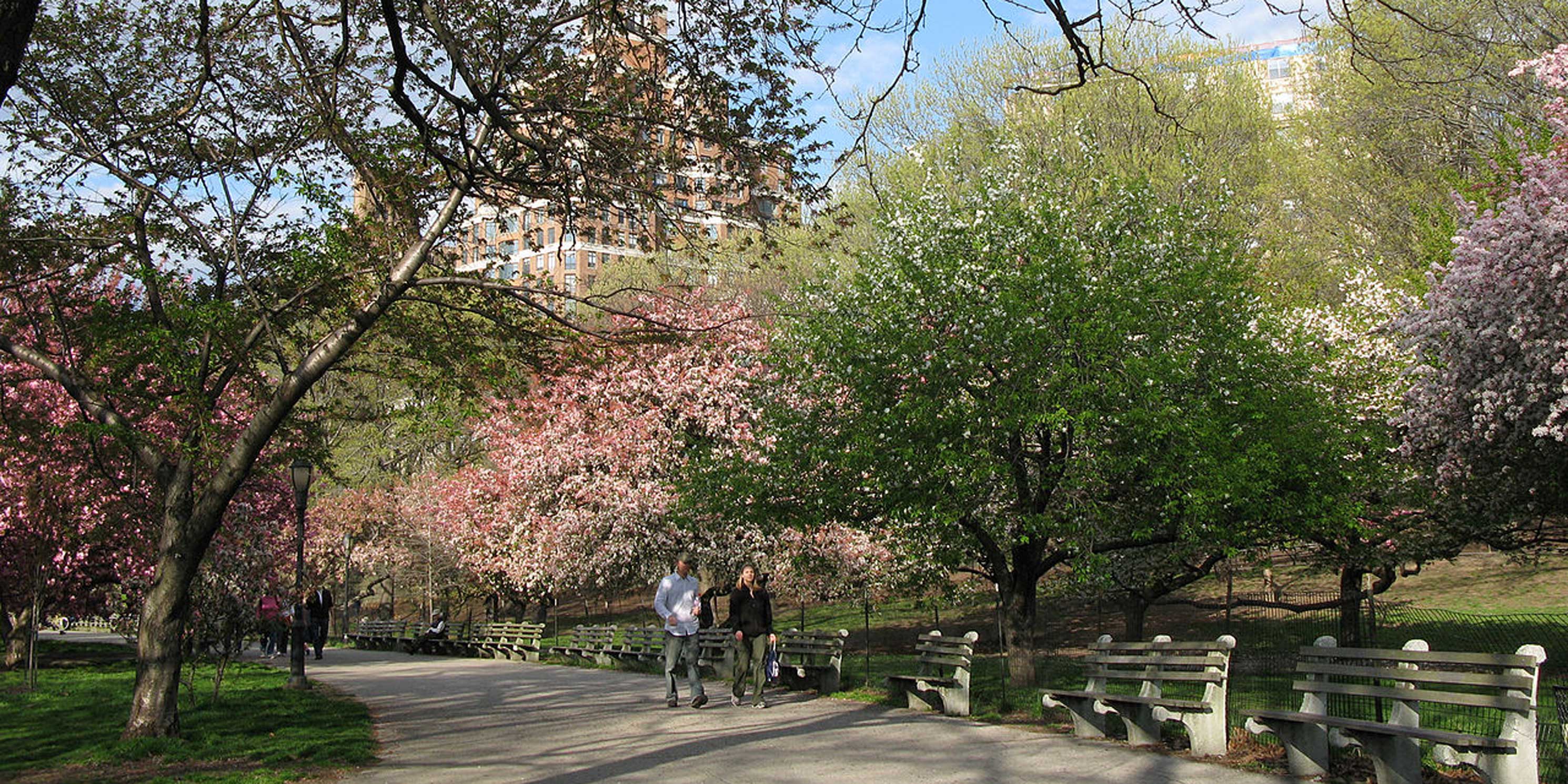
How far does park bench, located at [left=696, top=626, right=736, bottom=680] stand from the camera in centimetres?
1844

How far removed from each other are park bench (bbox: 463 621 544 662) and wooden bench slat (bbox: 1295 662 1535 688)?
860 inches

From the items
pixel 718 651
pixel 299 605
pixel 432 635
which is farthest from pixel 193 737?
pixel 432 635

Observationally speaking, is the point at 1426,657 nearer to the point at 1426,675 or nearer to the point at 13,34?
the point at 1426,675

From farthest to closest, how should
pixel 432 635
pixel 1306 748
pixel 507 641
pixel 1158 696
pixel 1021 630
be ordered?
pixel 432 635 < pixel 507 641 < pixel 1021 630 < pixel 1158 696 < pixel 1306 748

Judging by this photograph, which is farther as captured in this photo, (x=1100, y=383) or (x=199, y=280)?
(x=1100, y=383)

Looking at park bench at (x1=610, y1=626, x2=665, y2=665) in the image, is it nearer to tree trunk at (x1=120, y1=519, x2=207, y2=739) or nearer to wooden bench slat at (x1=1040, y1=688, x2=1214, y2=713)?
tree trunk at (x1=120, y1=519, x2=207, y2=739)

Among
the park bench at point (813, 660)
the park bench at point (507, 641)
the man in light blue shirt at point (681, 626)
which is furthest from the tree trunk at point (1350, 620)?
the park bench at point (507, 641)

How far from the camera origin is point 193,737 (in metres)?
11.1

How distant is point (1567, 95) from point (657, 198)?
44.8 feet

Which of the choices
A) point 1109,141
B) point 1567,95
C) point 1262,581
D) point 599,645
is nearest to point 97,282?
point 599,645

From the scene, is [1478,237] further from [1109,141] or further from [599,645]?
[599,645]

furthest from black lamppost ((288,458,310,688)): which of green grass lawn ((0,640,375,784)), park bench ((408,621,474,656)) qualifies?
park bench ((408,621,474,656))

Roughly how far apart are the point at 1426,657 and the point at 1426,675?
11 centimetres

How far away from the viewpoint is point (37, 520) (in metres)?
19.0
